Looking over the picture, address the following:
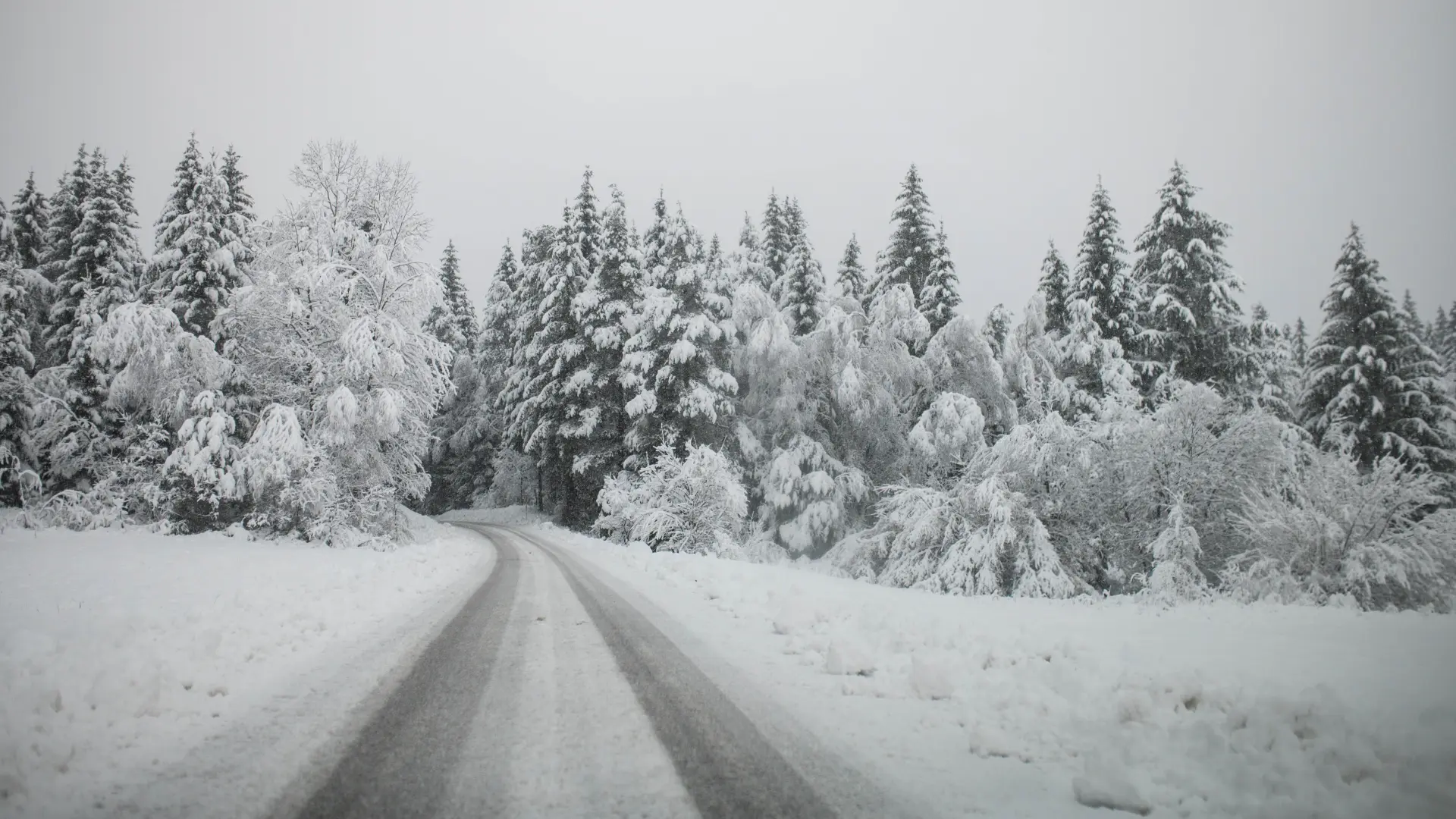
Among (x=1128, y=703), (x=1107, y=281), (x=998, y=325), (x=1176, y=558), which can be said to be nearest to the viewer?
(x=1128, y=703)

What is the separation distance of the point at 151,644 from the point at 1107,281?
87.7 feet

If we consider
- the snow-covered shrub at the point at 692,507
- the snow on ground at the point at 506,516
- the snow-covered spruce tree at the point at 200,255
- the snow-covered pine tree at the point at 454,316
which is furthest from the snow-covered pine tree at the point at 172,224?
the snow-covered shrub at the point at 692,507

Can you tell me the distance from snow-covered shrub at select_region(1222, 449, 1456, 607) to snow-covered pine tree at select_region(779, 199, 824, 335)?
51.6 ft

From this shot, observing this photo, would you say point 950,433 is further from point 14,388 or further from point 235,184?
point 235,184

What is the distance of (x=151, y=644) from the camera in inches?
201

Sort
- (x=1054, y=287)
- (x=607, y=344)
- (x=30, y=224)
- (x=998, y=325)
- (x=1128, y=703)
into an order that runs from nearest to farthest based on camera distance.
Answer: (x=1128, y=703) → (x=998, y=325) → (x=30, y=224) → (x=607, y=344) → (x=1054, y=287)

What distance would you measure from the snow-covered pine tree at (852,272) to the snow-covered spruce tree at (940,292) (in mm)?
4006

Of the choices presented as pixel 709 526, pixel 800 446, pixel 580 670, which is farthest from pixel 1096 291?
pixel 580 670

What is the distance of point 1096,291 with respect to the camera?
22.8m

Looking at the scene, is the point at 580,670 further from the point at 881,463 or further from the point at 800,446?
the point at 881,463

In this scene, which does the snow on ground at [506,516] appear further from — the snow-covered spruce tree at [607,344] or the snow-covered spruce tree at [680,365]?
the snow-covered spruce tree at [680,365]

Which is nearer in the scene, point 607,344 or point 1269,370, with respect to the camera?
point 607,344

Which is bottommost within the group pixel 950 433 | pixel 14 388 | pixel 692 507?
pixel 692 507

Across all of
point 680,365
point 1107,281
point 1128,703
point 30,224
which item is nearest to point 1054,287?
point 1107,281
